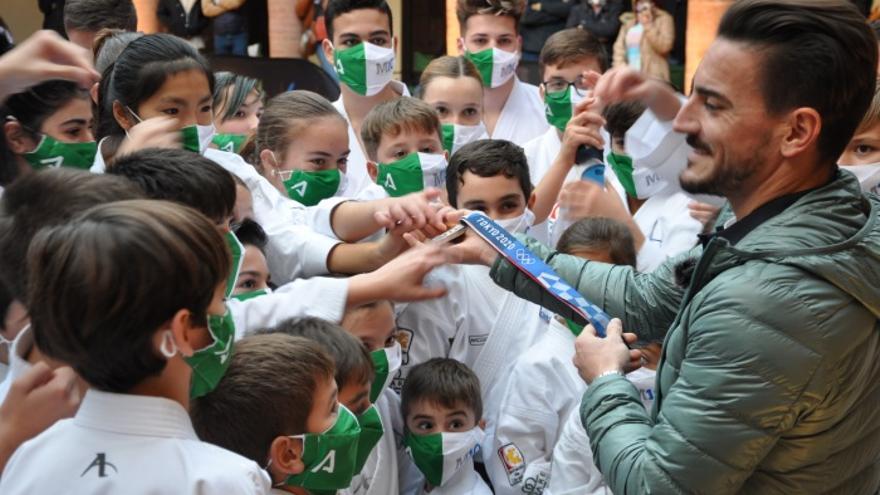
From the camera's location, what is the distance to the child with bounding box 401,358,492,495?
3.93m

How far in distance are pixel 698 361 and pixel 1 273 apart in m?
1.57

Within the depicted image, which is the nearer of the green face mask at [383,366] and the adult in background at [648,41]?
the green face mask at [383,366]

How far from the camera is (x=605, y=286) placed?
3162 millimetres

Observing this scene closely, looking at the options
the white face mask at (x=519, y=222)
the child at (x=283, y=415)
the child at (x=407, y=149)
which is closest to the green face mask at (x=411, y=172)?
the child at (x=407, y=149)

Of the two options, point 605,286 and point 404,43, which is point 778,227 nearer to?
point 605,286

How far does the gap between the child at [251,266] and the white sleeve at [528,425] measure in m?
1.04

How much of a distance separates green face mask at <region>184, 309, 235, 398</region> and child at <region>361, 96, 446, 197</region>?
92.6 inches

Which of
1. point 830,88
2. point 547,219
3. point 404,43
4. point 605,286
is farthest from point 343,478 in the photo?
point 404,43

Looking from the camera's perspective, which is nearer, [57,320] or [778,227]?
[57,320]

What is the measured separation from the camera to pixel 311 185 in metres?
4.38

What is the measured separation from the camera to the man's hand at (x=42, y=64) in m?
2.84

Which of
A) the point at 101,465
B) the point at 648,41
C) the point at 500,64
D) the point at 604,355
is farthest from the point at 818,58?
the point at 648,41

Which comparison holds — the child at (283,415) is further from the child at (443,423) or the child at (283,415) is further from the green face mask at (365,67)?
the green face mask at (365,67)

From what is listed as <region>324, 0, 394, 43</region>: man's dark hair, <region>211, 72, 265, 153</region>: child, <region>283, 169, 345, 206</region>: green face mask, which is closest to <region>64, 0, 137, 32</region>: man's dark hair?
<region>211, 72, 265, 153</region>: child
